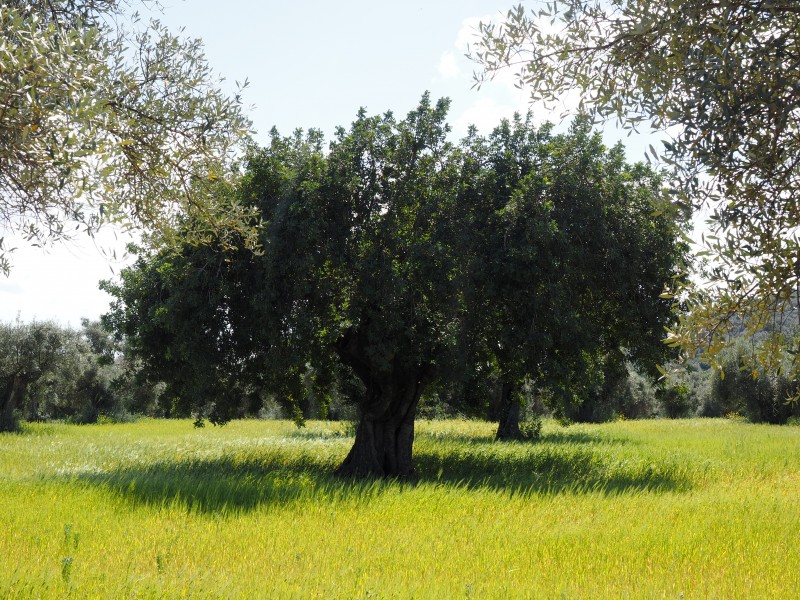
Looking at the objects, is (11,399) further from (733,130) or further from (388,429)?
(733,130)

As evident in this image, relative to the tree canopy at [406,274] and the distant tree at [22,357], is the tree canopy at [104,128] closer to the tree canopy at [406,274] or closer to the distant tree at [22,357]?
the tree canopy at [406,274]

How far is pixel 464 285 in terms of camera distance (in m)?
17.3

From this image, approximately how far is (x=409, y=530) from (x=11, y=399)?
3715cm

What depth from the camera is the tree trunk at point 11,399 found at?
130ft

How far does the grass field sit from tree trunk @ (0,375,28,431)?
799 inches

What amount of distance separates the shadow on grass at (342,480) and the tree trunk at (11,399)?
22.5 m

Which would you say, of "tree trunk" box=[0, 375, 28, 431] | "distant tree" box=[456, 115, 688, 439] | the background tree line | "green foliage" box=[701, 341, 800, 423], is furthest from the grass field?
"green foliage" box=[701, 341, 800, 423]

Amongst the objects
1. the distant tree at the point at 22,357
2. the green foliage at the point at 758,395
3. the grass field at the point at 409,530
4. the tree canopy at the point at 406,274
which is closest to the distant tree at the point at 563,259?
the tree canopy at the point at 406,274

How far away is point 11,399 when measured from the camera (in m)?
40.6

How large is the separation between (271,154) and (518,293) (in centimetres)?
857

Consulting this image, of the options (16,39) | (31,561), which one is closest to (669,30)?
(16,39)

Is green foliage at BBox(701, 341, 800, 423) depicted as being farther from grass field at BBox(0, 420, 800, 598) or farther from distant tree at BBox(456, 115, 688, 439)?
distant tree at BBox(456, 115, 688, 439)

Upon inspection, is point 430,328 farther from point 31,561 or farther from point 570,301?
point 31,561

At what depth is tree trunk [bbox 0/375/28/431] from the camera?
39700 millimetres
